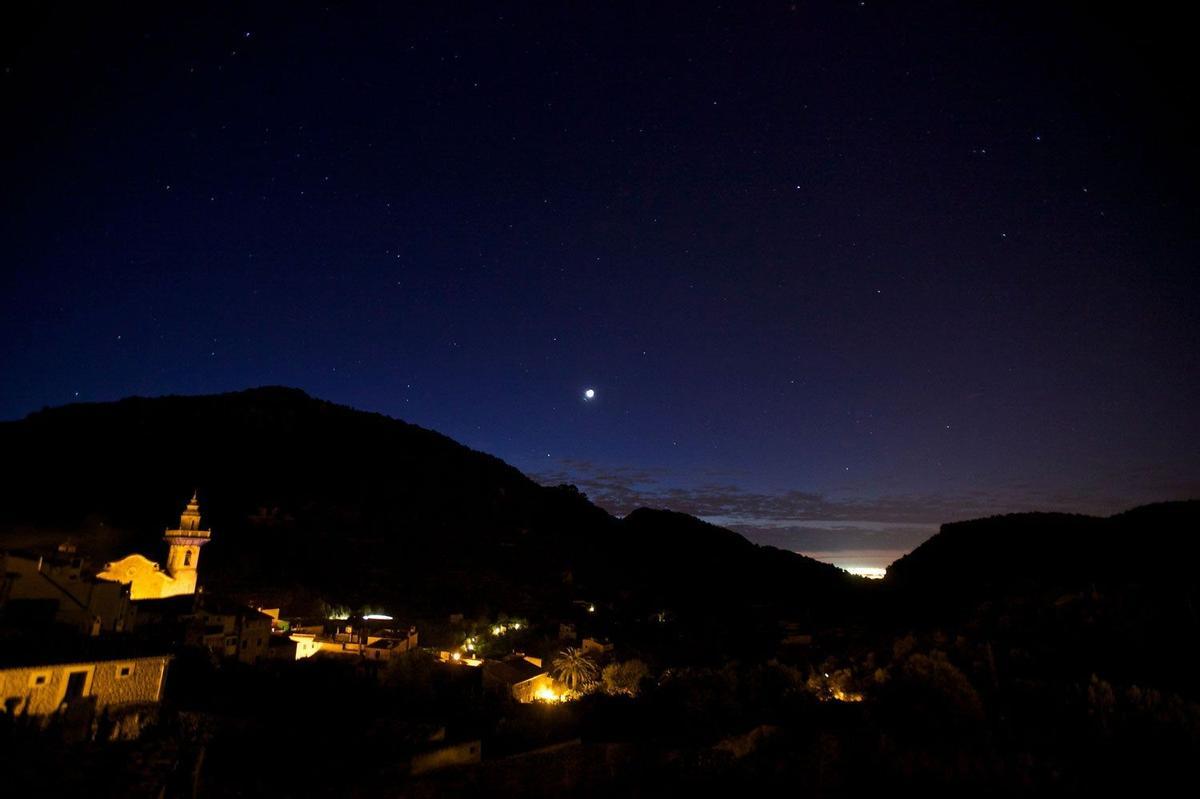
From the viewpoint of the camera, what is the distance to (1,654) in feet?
42.5

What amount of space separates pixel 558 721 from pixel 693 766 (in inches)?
382

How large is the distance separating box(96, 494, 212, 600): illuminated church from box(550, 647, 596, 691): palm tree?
62.1 feet

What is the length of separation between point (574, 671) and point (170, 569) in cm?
2115

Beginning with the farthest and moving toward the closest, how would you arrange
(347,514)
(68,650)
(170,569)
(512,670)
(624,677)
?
1. (347,514)
2. (170,569)
3. (624,677)
4. (512,670)
5. (68,650)

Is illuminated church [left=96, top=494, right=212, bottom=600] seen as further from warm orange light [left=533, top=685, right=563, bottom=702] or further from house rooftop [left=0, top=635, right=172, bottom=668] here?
warm orange light [left=533, top=685, right=563, bottom=702]

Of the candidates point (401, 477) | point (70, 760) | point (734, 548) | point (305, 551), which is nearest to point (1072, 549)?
point (734, 548)

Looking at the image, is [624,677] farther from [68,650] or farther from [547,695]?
[68,650]

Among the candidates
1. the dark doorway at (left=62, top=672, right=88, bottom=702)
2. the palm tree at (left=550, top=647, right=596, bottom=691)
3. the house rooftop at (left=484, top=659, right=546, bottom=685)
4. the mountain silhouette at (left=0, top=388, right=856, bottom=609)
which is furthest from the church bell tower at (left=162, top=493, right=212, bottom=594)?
the dark doorway at (left=62, top=672, right=88, bottom=702)

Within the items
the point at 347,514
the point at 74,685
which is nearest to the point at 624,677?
the point at 74,685

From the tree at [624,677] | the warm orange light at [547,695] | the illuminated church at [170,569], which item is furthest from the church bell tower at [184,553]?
the tree at [624,677]

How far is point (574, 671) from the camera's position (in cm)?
3222

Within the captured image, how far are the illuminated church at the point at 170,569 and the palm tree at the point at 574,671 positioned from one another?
1894 cm

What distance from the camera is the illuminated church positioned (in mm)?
28062

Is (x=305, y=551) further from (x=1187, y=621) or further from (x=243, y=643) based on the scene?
(x=1187, y=621)
